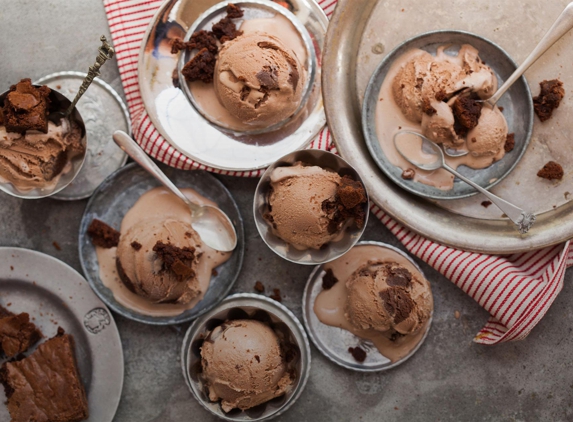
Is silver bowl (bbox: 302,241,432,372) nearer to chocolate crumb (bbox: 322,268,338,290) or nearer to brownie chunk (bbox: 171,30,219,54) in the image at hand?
chocolate crumb (bbox: 322,268,338,290)

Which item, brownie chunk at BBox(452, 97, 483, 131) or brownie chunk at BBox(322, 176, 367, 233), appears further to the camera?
brownie chunk at BBox(452, 97, 483, 131)

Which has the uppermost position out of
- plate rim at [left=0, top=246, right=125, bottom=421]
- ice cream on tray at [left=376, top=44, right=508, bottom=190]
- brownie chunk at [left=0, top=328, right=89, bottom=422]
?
ice cream on tray at [left=376, top=44, right=508, bottom=190]

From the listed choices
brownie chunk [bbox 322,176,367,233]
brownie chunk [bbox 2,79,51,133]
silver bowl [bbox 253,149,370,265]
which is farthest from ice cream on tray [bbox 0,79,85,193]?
brownie chunk [bbox 322,176,367,233]


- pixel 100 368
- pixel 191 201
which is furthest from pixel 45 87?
pixel 100 368

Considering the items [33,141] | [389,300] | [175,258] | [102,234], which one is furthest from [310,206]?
[33,141]

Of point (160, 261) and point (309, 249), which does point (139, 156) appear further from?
point (309, 249)

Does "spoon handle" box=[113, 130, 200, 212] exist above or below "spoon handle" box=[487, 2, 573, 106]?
below

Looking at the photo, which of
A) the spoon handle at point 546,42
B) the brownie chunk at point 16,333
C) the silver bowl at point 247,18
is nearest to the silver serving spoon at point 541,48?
the spoon handle at point 546,42
